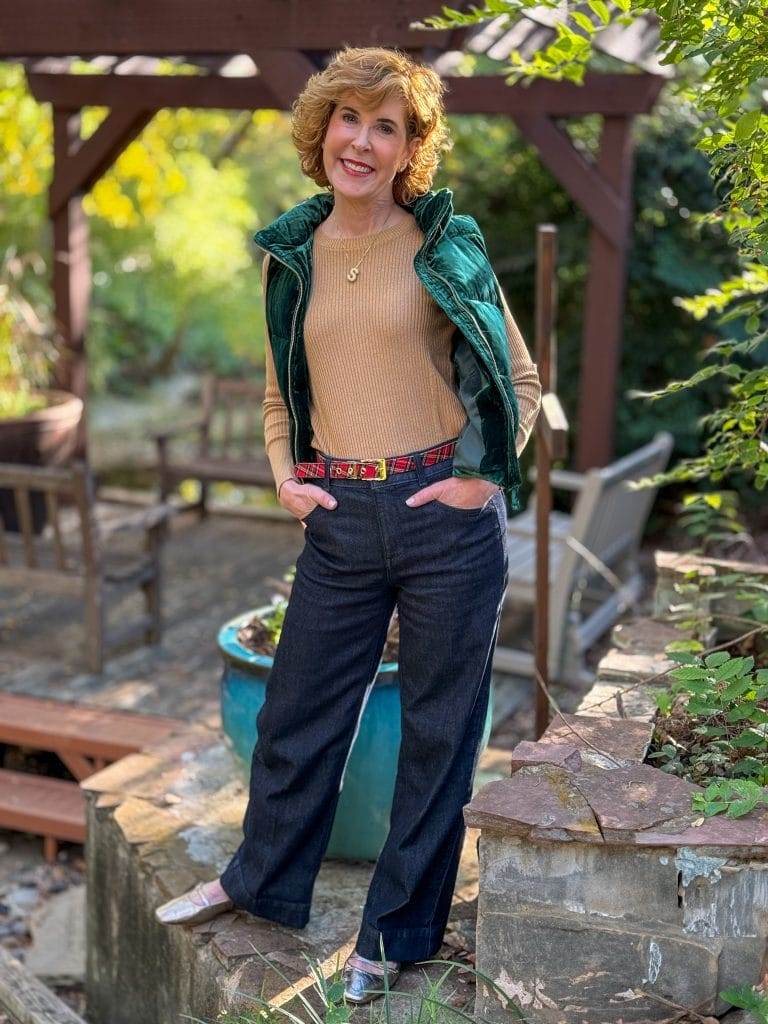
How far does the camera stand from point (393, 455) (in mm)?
2492

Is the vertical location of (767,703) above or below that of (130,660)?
above

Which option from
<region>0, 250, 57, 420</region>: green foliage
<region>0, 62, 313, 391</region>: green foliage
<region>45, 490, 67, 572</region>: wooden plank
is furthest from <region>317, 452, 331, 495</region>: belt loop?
<region>0, 62, 313, 391</region>: green foliage

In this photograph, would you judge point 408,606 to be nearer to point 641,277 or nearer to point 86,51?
point 86,51

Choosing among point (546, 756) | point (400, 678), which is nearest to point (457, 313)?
point (400, 678)

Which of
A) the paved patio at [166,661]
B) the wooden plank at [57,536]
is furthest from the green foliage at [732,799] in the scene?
the wooden plank at [57,536]

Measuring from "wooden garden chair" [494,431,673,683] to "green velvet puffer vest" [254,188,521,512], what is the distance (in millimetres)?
2429

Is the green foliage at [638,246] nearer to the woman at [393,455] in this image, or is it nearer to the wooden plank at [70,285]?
the wooden plank at [70,285]

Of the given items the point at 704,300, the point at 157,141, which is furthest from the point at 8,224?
the point at 704,300

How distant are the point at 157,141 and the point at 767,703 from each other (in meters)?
6.87

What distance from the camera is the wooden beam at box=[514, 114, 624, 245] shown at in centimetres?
584

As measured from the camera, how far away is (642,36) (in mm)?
5711

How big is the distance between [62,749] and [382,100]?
9.32 feet

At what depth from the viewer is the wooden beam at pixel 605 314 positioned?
5.96 metres

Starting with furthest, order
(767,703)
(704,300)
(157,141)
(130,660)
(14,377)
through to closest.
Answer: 1. (157,141)
2. (14,377)
3. (130,660)
4. (704,300)
5. (767,703)
